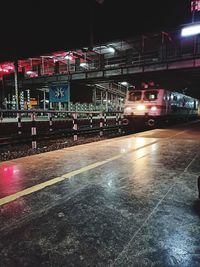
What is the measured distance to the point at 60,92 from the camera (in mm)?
15750

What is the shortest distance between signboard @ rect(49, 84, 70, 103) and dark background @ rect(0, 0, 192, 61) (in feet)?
11.5

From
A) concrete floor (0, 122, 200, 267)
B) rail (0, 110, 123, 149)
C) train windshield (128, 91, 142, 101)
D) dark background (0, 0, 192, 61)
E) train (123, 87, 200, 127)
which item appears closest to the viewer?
concrete floor (0, 122, 200, 267)

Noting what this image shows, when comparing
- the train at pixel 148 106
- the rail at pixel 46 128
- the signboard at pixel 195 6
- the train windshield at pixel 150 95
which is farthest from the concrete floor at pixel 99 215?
the train windshield at pixel 150 95

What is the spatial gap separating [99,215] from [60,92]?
14.3 meters

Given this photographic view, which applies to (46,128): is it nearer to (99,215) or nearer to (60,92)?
(60,92)

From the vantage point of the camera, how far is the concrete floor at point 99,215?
5.28 feet

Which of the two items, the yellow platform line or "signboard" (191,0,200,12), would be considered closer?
the yellow platform line

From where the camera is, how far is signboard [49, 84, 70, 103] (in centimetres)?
1547

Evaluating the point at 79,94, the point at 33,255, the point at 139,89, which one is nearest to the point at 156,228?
the point at 33,255

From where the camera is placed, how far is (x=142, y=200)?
2.57 meters

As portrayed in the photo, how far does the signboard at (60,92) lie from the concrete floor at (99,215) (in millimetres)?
11820

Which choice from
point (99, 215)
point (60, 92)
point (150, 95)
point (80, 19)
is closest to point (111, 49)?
point (60, 92)

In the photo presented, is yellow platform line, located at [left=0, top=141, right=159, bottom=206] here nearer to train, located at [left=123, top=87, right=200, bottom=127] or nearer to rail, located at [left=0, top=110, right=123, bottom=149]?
rail, located at [left=0, top=110, right=123, bottom=149]

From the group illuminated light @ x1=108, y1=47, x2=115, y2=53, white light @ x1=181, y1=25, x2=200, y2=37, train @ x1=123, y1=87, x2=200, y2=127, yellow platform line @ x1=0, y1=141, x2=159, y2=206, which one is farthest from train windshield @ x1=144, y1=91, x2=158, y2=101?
illuminated light @ x1=108, y1=47, x2=115, y2=53
